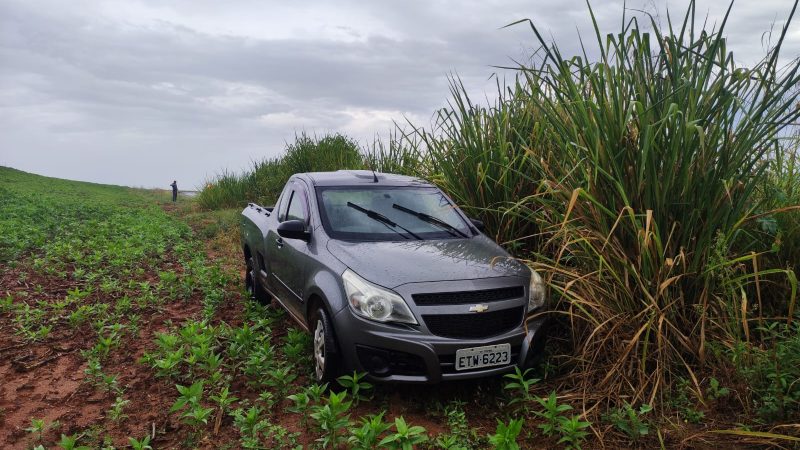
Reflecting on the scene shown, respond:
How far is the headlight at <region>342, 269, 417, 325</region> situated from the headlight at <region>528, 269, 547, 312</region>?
943 mm

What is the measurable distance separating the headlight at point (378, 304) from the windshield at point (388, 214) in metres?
0.82

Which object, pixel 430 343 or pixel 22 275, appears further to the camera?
pixel 22 275

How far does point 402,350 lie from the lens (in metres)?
3.69

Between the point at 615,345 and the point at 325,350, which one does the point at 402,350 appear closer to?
the point at 325,350

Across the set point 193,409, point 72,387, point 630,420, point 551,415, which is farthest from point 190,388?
point 630,420

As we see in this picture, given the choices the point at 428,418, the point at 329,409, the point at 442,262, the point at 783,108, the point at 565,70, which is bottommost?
the point at 428,418

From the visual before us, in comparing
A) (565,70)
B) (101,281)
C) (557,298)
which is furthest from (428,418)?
(101,281)

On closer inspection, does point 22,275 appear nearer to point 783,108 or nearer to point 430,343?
point 430,343

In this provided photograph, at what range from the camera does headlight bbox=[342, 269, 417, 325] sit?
12.2 ft

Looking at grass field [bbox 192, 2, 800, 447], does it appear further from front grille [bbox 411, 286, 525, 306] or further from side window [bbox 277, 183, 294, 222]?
side window [bbox 277, 183, 294, 222]

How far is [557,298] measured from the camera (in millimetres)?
4602

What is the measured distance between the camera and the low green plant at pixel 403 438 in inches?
124

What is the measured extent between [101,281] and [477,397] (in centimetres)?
589

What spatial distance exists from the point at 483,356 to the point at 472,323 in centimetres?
23
